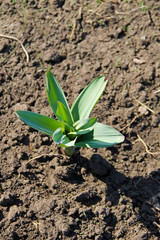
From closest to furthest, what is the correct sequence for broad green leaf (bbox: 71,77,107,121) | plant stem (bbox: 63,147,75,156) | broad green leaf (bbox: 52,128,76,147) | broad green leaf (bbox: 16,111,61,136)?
1. broad green leaf (bbox: 52,128,76,147)
2. broad green leaf (bbox: 16,111,61,136)
3. broad green leaf (bbox: 71,77,107,121)
4. plant stem (bbox: 63,147,75,156)

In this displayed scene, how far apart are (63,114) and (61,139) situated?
21cm

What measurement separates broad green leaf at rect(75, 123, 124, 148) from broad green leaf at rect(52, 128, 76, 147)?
0.12 m

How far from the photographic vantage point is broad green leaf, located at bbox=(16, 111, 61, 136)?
7.02 ft

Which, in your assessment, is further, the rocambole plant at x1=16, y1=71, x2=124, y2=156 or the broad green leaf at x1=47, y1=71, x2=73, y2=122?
the broad green leaf at x1=47, y1=71, x2=73, y2=122

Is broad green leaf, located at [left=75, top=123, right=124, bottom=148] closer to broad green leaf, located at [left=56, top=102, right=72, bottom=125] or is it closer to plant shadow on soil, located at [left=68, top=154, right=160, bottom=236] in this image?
broad green leaf, located at [left=56, top=102, right=72, bottom=125]

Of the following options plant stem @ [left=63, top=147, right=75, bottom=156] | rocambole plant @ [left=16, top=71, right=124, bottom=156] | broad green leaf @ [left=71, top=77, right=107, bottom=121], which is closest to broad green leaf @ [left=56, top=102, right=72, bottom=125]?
rocambole plant @ [left=16, top=71, right=124, bottom=156]

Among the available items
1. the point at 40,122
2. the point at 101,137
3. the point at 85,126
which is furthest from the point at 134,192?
the point at 40,122

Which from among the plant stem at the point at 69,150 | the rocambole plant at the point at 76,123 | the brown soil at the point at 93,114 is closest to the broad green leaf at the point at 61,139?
the rocambole plant at the point at 76,123

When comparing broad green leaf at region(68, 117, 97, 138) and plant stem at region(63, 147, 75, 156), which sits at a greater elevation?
broad green leaf at region(68, 117, 97, 138)

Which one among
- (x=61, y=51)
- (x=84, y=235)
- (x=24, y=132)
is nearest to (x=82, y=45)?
(x=61, y=51)

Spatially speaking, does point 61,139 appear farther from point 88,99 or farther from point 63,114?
point 88,99

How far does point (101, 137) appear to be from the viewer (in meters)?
2.15

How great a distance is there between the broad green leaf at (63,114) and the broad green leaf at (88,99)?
109 millimetres

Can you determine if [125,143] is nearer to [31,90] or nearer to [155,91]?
[155,91]
